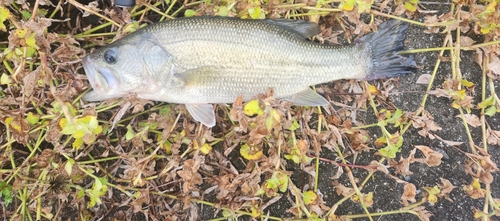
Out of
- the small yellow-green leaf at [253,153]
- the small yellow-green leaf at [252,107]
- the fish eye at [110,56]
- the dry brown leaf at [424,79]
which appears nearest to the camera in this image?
the small yellow-green leaf at [252,107]

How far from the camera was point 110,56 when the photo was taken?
2.20 meters

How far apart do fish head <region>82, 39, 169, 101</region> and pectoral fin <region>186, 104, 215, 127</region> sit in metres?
0.29

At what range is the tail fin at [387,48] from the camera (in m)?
2.49

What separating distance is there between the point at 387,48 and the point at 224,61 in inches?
40.1

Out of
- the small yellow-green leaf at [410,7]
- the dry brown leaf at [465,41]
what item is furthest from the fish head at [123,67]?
the dry brown leaf at [465,41]

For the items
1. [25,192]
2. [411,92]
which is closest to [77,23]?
[25,192]

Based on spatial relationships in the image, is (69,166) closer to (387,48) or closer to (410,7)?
(387,48)

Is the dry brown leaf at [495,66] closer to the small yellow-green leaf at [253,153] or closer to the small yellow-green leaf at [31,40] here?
the small yellow-green leaf at [253,153]

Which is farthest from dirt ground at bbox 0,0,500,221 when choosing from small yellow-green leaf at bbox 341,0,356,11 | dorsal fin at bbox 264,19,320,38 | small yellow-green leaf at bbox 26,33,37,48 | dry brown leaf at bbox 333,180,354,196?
small yellow-green leaf at bbox 341,0,356,11

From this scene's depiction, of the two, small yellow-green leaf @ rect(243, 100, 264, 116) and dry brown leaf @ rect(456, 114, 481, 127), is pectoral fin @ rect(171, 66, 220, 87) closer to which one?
small yellow-green leaf @ rect(243, 100, 264, 116)

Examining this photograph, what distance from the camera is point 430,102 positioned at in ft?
9.59

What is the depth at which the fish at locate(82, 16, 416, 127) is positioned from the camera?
222 cm

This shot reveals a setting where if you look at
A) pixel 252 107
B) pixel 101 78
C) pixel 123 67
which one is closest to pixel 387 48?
pixel 252 107

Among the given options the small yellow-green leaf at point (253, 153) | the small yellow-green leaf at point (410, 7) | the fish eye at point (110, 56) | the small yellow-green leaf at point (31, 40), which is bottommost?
the small yellow-green leaf at point (253, 153)
